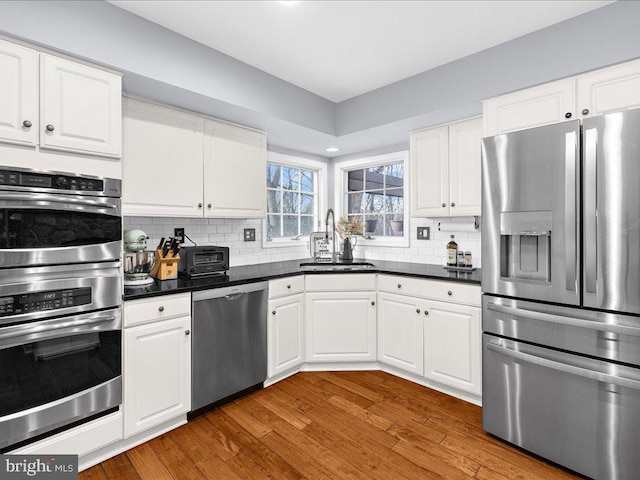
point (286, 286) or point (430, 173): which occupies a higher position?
point (430, 173)

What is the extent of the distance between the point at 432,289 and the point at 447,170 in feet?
3.36

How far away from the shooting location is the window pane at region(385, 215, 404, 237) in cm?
376

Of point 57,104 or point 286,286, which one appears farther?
point 286,286

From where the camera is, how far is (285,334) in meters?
2.86

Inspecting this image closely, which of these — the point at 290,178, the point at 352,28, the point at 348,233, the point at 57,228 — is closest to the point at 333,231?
the point at 348,233

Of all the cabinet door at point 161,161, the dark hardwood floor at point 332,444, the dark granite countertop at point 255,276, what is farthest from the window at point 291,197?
the dark hardwood floor at point 332,444

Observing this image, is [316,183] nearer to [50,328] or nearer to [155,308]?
[155,308]

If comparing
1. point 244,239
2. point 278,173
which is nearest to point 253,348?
point 244,239

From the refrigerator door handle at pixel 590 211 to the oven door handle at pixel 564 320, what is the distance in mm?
164

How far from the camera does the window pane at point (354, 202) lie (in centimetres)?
414

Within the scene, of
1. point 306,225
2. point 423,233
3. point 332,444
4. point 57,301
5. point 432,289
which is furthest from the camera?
point 306,225

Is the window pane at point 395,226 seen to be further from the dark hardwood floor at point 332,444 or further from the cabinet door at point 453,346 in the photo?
the dark hardwood floor at point 332,444

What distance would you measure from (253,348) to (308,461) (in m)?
0.91

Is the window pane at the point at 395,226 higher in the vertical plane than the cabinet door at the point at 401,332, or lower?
higher
